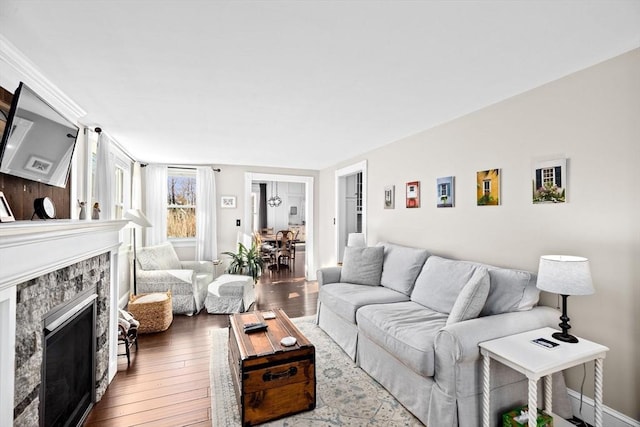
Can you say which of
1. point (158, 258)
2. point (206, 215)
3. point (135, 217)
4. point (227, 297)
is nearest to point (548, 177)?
point (227, 297)

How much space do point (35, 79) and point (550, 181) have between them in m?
A: 3.73

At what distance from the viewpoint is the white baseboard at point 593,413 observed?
1.81m

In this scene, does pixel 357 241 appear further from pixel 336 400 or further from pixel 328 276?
pixel 336 400

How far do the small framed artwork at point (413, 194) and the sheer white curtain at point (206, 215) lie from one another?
354 cm

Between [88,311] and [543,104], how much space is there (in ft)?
12.4

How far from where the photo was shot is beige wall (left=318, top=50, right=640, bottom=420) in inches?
71.5

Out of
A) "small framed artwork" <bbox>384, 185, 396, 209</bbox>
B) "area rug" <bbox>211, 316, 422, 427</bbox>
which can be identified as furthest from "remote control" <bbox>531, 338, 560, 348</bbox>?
"small framed artwork" <bbox>384, 185, 396, 209</bbox>

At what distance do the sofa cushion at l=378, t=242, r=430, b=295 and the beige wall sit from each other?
30 centimetres

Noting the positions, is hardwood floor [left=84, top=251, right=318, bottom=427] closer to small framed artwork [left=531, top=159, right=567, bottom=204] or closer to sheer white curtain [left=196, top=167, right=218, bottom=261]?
sheer white curtain [left=196, top=167, right=218, bottom=261]

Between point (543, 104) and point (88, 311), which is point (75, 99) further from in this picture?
point (543, 104)

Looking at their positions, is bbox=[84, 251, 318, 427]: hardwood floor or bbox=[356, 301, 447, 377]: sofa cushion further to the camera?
bbox=[84, 251, 318, 427]: hardwood floor

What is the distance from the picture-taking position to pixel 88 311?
224 cm

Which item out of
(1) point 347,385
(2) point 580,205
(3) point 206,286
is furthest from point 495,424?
(3) point 206,286

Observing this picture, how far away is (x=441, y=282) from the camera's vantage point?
2.69 meters
